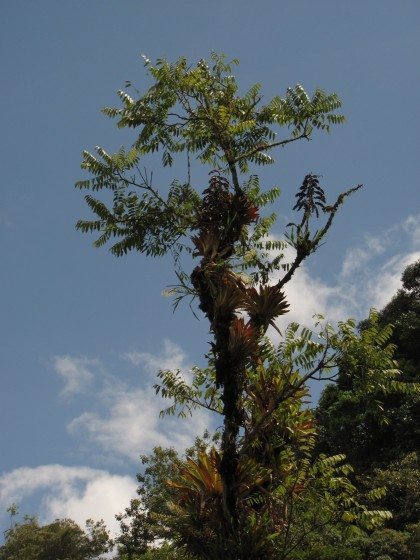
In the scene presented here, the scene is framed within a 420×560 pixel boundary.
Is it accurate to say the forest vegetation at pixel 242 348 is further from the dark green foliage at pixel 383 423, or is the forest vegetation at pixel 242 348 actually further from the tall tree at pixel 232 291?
the dark green foliage at pixel 383 423

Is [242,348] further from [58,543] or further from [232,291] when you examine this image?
[58,543]

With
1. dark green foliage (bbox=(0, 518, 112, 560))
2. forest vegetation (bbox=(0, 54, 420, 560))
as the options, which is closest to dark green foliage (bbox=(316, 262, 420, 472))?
forest vegetation (bbox=(0, 54, 420, 560))

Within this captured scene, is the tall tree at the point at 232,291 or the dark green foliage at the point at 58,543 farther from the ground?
the dark green foliage at the point at 58,543

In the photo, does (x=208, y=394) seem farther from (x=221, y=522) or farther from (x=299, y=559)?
(x=299, y=559)

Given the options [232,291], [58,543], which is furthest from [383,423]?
[58,543]

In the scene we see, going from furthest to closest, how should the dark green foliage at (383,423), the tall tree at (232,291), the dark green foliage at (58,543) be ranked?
the dark green foliage at (58,543)
the dark green foliage at (383,423)
the tall tree at (232,291)

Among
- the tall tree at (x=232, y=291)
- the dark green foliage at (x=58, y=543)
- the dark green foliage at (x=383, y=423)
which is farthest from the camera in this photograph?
the dark green foliage at (x=58, y=543)

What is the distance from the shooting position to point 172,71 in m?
10.8

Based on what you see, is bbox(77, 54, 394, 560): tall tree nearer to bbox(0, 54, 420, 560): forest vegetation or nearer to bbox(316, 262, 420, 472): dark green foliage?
bbox(0, 54, 420, 560): forest vegetation

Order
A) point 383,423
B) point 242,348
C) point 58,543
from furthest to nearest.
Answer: point 58,543 < point 383,423 < point 242,348

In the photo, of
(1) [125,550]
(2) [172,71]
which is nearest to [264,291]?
(2) [172,71]

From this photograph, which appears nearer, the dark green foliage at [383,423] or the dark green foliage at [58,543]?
the dark green foliage at [383,423]

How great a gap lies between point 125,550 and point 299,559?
24.0 m

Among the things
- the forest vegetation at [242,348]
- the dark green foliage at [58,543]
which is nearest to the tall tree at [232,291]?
the forest vegetation at [242,348]
